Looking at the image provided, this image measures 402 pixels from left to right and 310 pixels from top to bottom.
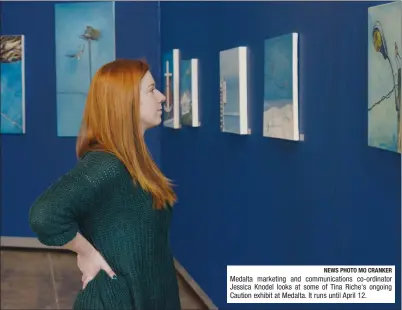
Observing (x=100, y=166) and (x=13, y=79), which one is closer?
(x=100, y=166)

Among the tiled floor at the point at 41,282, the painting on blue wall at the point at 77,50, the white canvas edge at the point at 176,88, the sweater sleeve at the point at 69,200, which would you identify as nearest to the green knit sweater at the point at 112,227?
the sweater sleeve at the point at 69,200

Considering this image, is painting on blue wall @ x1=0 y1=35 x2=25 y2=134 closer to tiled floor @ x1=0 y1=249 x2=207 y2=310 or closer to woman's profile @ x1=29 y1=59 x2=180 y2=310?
tiled floor @ x1=0 y1=249 x2=207 y2=310

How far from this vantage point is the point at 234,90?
4344mm

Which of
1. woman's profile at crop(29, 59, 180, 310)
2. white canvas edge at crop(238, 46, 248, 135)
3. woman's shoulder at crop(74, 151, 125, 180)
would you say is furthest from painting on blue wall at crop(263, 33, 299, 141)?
woman's shoulder at crop(74, 151, 125, 180)

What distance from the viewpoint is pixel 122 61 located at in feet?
7.14

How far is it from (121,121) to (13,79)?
20.4 ft

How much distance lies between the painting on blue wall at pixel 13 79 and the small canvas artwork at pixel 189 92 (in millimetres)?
2612

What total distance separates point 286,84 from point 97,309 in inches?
67.8

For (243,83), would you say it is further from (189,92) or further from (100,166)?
(100,166)

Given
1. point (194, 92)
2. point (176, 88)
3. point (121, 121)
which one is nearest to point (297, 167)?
point (121, 121)

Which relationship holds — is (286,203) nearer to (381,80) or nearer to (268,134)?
(268,134)

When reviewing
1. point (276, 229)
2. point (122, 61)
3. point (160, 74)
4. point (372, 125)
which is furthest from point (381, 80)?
point (160, 74)

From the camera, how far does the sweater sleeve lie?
6.62 ft
